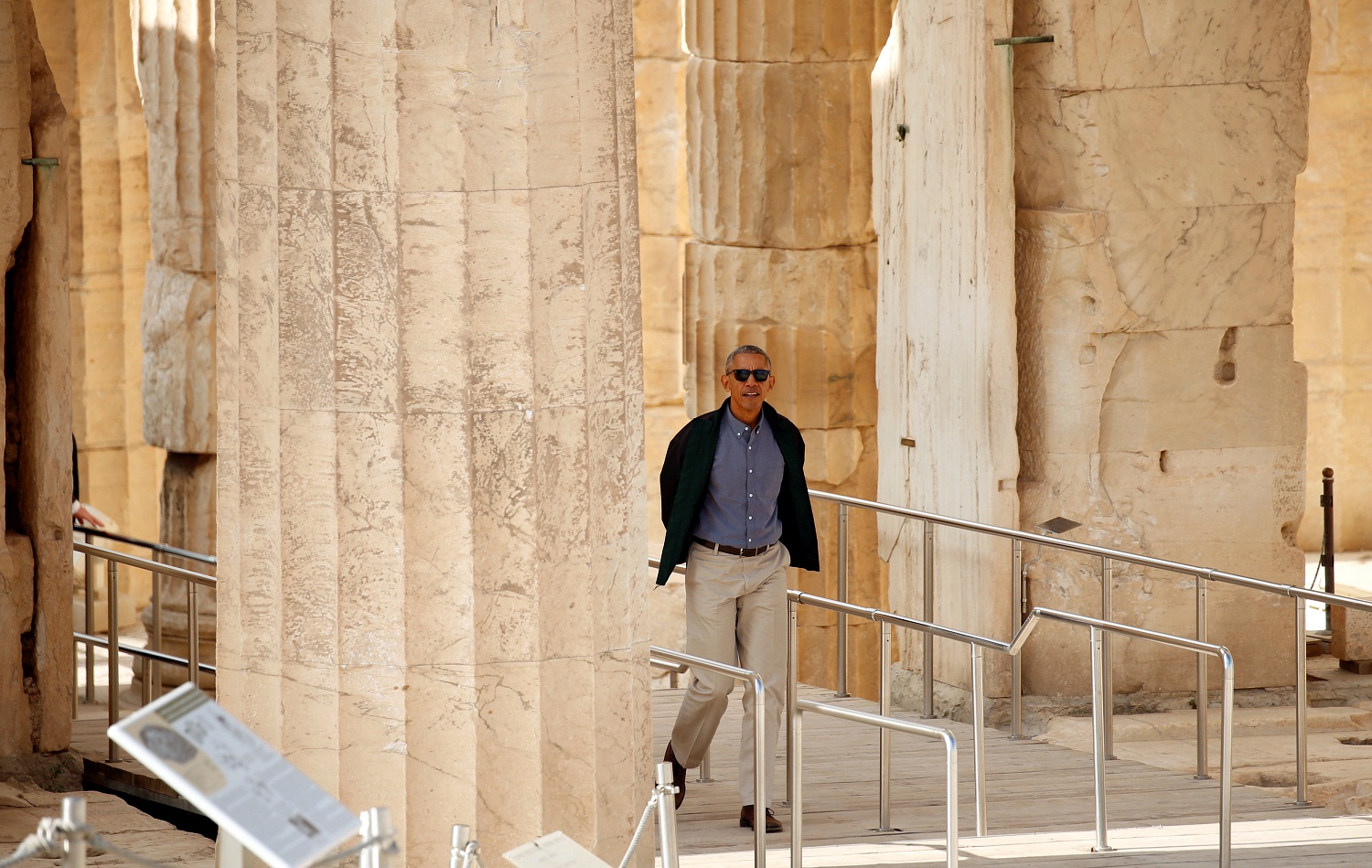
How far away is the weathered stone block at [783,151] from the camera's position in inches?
508

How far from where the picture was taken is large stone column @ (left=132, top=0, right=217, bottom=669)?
12.9m

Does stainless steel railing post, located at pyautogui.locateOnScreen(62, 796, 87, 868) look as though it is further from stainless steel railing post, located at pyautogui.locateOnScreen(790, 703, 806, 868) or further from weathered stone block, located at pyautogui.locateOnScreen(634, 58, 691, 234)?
weathered stone block, located at pyautogui.locateOnScreen(634, 58, 691, 234)

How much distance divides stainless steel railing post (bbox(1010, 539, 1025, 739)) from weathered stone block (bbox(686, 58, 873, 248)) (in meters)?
4.11

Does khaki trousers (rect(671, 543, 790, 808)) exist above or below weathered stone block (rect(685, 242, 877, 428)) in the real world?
below

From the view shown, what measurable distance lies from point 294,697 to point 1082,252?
5.40m

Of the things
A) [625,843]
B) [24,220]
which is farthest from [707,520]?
[24,220]

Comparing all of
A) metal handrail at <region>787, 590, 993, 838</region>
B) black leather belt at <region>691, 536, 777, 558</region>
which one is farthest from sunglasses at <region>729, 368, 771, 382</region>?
metal handrail at <region>787, 590, 993, 838</region>

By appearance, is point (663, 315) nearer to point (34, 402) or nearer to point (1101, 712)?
point (34, 402)

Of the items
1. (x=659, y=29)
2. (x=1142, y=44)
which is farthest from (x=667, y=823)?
(x=659, y=29)

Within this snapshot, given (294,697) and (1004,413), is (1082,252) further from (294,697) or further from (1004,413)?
(294,697)

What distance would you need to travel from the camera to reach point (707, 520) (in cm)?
703

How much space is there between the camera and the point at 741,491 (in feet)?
23.0

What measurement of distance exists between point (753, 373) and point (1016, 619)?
2886 mm

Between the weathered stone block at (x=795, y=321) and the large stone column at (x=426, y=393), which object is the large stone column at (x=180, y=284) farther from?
the large stone column at (x=426, y=393)
